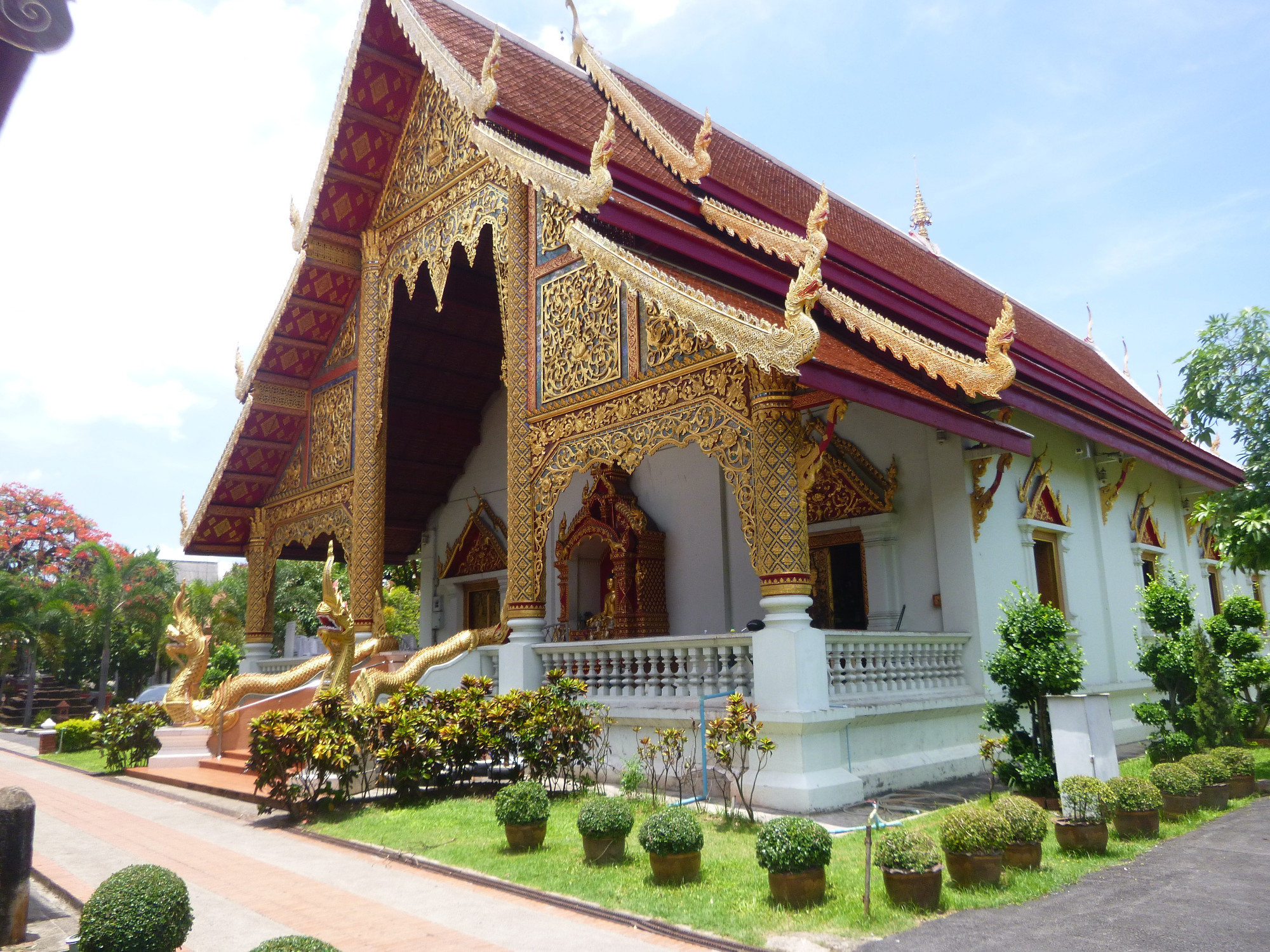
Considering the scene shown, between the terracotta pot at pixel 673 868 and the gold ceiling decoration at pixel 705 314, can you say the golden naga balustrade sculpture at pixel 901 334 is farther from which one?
the terracotta pot at pixel 673 868

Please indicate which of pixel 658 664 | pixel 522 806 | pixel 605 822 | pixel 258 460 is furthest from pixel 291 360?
pixel 605 822

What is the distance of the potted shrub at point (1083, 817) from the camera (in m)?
5.01

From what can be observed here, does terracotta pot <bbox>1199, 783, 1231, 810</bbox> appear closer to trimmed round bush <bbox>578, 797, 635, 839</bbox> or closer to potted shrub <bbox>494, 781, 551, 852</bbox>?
trimmed round bush <bbox>578, 797, 635, 839</bbox>

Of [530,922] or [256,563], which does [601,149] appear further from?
[256,563]

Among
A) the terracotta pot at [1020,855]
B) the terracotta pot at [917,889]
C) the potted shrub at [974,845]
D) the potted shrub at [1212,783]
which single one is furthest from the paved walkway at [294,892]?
the potted shrub at [1212,783]

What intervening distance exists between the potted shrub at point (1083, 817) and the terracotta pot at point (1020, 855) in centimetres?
55

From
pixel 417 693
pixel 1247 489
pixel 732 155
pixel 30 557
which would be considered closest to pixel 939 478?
pixel 1247 489

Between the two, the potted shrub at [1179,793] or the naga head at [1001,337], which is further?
the naga head at [1001,337]

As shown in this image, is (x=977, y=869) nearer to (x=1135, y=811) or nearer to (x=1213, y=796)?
(x=1135, y=811)

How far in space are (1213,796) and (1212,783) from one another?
83mm

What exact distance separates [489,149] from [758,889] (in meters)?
7.48

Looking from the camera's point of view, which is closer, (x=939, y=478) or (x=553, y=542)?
(x=939, y=478)

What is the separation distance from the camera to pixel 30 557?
114ft

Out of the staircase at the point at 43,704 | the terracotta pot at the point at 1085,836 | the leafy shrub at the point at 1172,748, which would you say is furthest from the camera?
the staircase at the point at 43,704
